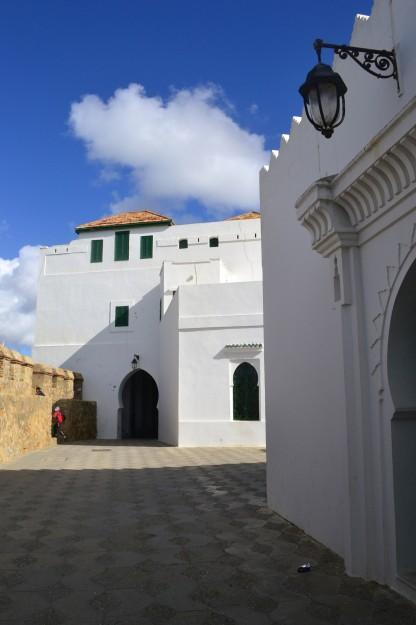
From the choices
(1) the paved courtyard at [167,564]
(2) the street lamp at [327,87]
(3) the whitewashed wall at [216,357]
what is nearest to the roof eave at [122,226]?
(3) the whitewashed wall at [216,357]

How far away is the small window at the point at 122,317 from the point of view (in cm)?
2404

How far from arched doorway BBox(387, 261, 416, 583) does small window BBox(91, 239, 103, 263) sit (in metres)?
22.3

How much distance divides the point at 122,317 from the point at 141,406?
6299mm

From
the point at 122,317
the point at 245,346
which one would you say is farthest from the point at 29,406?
the point at 122,317

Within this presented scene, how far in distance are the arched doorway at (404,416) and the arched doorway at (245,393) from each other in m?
12.4

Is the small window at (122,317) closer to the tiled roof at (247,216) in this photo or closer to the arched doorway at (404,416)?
the tiled roof at (247,216)

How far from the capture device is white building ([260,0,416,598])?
380cm

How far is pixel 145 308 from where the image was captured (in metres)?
23.9

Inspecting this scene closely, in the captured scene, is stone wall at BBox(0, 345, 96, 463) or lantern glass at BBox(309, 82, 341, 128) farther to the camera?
stone wall at BBox(0, 345, 96, 463)

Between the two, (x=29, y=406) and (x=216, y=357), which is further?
(x=216, y=357)

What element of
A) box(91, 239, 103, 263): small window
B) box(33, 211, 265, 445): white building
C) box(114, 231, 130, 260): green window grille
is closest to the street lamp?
box(33, 211, 265, 445): white building

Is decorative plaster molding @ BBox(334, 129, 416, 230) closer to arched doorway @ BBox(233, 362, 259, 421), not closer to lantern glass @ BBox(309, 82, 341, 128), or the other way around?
lantern glass @ BBox(309, 82, 341, 128)

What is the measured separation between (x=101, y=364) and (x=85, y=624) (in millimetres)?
20725

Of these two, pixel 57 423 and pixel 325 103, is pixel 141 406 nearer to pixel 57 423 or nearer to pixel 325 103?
pixel 57 423
